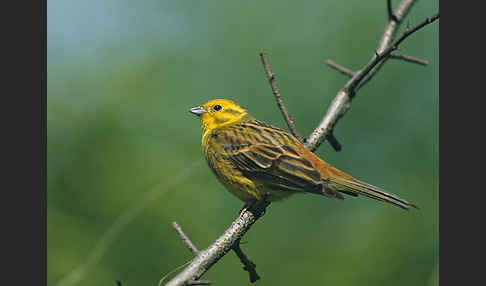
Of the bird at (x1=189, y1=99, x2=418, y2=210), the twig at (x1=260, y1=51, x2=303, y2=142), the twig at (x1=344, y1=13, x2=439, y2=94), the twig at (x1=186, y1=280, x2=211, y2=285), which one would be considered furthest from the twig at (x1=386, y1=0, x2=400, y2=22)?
the twig at (x1=186, y1=280, x2=211, y2=285)

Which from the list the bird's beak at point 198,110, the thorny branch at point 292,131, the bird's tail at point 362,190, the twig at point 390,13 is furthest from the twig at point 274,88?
the twig at point 390,13

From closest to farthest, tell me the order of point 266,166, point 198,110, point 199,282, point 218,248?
point 199,282 < point 218,248 < point 266,166 < point 198,110

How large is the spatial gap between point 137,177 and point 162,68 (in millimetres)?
2059

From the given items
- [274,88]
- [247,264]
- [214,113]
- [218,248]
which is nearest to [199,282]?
[218,248]

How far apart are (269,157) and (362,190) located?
92 centimetres

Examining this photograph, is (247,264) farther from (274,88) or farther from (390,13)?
(390,13)

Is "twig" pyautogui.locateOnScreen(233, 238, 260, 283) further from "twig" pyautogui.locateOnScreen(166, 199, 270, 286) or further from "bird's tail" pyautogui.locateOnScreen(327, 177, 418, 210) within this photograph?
"bird's tail" pyautogui.locateOnScreen(327, 177, 418, 210)

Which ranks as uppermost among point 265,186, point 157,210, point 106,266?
point 265,186

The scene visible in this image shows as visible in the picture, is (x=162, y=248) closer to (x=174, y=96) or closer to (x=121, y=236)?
(x=121, y=236)

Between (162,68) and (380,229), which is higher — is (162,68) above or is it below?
above

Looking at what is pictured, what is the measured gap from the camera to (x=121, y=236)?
5109 mm

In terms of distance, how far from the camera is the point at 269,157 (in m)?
4.65

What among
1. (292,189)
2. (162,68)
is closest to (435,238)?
(292,189)

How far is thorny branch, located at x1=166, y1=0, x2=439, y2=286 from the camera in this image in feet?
10.5
